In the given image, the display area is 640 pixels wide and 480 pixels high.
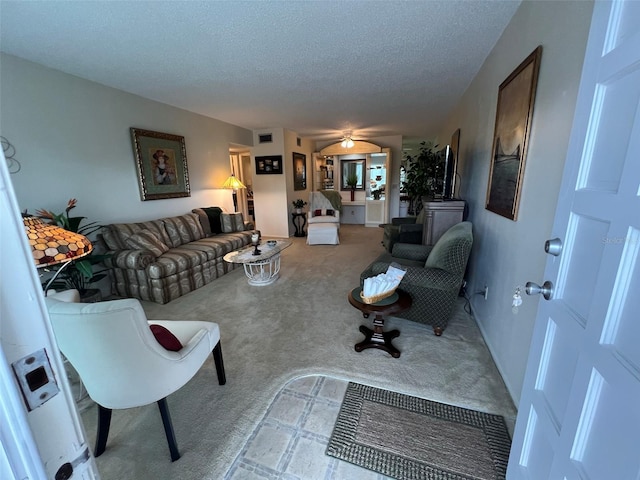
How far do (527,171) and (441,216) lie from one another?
3.99 feet

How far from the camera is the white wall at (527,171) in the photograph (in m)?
1.22

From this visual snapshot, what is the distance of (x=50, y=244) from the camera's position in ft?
4.14

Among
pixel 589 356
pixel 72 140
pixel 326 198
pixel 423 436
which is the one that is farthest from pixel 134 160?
pixel 589 356

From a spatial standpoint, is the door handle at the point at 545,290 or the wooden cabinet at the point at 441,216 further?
the wooden cabinet at the point at 441,216

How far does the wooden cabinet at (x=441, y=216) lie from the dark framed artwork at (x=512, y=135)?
56 centimetres

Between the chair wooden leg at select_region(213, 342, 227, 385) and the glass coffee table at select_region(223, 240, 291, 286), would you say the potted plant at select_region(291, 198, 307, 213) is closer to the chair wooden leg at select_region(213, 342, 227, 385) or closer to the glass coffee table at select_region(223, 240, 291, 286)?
the glass coffee table at select_region(223, 240, 291, 286)

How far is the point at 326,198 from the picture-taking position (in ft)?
19.6

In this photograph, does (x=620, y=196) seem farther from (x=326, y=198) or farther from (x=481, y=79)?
(x=326, y=198)

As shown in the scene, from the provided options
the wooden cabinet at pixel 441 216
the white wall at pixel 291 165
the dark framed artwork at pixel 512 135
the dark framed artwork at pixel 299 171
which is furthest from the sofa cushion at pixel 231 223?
the dark framed artwork at pixel 512 135

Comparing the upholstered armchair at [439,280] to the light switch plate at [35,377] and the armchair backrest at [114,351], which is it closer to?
the armchair backrest at [114,351]

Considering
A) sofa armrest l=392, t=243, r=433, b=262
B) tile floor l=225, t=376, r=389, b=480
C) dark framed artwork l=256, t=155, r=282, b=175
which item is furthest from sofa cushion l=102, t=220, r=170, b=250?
sofa armrest l=392, t=243, r=433, b=262

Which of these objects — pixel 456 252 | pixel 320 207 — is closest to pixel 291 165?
pixel 320 207

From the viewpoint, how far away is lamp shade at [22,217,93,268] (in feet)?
4.00

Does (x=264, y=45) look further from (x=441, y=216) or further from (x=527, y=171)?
(x=441, y=216)
